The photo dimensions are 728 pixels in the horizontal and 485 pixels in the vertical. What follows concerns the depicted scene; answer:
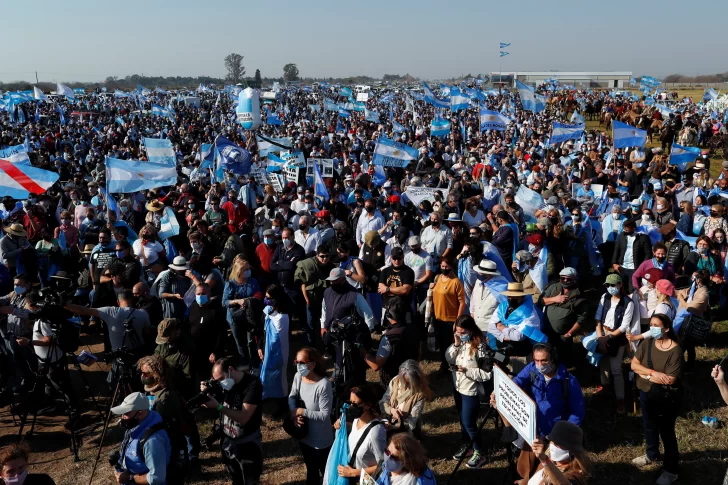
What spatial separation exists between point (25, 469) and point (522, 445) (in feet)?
11.6

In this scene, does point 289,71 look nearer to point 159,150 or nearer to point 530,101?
point 530,101

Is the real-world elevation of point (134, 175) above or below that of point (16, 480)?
above

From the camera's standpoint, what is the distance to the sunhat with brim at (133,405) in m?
3.72

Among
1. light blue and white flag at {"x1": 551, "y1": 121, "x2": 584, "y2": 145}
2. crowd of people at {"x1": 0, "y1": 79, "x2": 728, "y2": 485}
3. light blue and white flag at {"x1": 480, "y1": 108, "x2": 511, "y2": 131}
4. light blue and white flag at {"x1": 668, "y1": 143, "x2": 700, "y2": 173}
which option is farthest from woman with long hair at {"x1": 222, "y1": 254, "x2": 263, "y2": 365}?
light blue and white flag at {"x1": 551, "y1": 121, "x2": 584, "y2": 145}

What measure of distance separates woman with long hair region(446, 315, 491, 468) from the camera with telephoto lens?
6.73ft

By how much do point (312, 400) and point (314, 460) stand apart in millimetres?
615

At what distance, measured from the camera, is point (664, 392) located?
4789 millimetres

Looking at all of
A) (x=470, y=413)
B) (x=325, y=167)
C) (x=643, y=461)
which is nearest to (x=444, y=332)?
(x=470, y=413)

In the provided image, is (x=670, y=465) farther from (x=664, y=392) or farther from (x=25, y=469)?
(x=25, y=469)

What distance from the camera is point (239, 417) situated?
428 centimetres

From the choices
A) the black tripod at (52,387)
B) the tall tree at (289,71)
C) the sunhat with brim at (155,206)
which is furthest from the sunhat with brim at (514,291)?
the tall tree at (289,71)

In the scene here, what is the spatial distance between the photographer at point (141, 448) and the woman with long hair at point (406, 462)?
151 centimetres

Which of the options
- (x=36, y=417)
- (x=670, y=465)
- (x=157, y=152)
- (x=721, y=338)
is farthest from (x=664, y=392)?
(x=157, y=152)

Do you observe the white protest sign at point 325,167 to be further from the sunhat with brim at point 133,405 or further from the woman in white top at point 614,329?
the sunhat with brim at point 133,405
